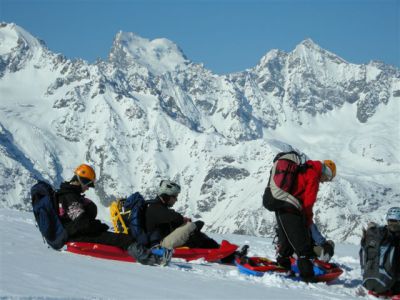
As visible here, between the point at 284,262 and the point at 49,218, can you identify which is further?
the point at 49,218

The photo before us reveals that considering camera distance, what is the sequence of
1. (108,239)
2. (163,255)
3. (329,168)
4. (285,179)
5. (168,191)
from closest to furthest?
(285,179)
(163,255)
(329,168)
(108,239)
(168,191)

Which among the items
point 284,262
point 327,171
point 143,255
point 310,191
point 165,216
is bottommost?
point 143,255

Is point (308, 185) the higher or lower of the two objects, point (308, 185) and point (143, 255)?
the higher

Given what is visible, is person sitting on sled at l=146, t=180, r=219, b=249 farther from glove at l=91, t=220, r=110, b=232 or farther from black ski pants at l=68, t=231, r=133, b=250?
glove at l=91, t=220, r=110, b=232

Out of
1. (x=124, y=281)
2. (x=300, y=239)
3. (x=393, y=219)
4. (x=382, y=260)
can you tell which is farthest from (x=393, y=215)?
(x=124, y=281)

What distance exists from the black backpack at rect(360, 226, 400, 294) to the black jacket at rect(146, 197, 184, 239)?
3.74 meters

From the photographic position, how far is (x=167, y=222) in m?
12.0

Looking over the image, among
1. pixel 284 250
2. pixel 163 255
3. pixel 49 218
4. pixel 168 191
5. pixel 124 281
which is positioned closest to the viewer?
pixel 124 281

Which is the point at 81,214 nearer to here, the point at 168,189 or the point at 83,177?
the point at 83,177

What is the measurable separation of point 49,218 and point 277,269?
4279 mm

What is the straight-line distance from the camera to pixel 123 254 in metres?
11.4

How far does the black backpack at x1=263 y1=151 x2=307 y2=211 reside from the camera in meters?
10.4

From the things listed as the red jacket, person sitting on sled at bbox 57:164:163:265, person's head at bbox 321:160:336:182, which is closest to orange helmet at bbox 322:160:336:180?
person's head at bbox 321:160:336:182

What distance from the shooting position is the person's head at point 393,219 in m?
10.2
